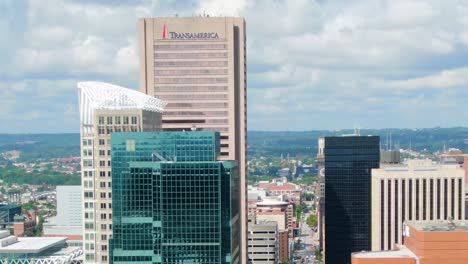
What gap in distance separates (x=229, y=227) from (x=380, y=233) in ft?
228

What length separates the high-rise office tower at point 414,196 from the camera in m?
149

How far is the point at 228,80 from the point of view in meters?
128

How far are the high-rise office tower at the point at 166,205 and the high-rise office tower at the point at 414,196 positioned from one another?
6469 cm

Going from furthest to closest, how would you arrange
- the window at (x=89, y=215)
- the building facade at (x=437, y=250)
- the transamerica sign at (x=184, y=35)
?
the transamerica sign at (x=184, y=35) → the window at (x=89, y=215) → the building facade at (x=437, y=250)

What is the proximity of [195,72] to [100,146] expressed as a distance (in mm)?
33865

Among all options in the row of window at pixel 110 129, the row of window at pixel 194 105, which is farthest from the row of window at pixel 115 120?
the row of window at pixel 194 105

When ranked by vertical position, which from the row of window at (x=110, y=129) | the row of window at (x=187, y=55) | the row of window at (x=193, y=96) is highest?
the row of window at (x=187, y=55)

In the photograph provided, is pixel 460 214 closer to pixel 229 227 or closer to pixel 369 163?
pixel 369 163

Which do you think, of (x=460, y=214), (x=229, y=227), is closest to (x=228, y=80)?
(x=229, y=227)

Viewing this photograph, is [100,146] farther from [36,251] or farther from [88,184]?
[36,251]

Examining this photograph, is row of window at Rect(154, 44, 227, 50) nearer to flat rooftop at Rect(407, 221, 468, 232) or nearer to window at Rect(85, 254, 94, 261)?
window at Rect(85, 254, 94, 261)

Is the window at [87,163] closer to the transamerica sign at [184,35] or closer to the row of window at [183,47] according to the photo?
the row of window at [183,47]

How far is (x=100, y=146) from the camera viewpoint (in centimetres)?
9862

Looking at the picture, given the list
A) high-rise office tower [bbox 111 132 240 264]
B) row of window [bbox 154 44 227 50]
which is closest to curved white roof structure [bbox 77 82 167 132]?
high-rise office tower [bbox 111 132 240 264]
